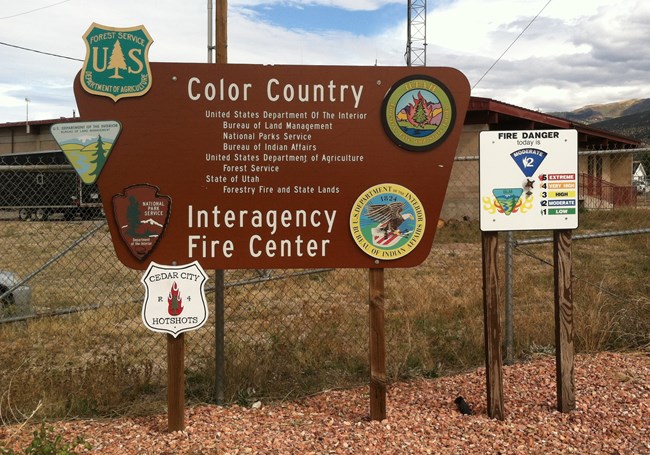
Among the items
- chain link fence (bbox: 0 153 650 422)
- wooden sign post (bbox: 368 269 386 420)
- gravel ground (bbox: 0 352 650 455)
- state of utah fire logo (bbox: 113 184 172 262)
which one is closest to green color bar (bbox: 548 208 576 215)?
wooden sign post (bbox: 368 269 386 420)

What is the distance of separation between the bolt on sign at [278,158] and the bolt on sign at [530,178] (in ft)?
0.96

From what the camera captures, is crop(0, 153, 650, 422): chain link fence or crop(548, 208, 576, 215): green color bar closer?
crop(548, 208, 576, 215): green color bar

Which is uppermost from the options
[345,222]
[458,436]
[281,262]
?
[345,222]

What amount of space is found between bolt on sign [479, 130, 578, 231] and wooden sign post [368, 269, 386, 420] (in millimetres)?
817

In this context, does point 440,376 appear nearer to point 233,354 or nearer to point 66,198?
point 233,354

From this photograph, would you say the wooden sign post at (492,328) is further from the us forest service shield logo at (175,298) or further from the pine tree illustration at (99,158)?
the pine tree illustration at (99,158)

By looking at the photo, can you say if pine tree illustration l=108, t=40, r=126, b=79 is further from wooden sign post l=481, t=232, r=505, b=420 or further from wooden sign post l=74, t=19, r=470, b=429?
wooden sign post l=481, t=232, r=505, b=420

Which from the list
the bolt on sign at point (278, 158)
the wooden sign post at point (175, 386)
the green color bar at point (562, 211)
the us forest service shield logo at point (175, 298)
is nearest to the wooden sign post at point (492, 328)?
the green color bar at point (562, 211)

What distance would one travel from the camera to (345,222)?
12.4ft

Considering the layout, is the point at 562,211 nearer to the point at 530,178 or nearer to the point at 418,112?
the point at 530,178

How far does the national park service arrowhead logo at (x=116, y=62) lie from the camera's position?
3.50 m

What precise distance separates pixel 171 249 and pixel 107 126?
884 mm

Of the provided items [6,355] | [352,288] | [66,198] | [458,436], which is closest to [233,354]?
[6,355]

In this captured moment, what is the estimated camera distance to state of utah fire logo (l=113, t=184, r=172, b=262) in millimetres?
3641
